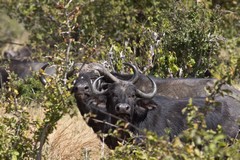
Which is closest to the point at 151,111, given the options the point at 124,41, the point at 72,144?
the point at 72,144

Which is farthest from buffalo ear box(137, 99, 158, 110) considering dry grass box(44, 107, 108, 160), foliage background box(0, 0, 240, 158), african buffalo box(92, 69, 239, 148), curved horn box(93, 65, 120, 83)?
foliage background box(0, 0, 240, 158)

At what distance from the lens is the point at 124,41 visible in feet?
46.2

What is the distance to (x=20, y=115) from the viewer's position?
21.8 ft

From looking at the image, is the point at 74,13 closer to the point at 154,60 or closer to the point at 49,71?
the point at 154,60

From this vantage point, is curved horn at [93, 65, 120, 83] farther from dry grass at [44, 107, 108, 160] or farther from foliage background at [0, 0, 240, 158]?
dry grass at [44, 107, 108, 160]

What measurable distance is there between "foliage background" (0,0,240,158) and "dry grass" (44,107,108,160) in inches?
20.0

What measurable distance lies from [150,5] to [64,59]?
8458 mm

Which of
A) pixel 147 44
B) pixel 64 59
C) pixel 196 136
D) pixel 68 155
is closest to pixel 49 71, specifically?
pixel 147 44

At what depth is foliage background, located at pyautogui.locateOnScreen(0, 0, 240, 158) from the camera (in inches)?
259

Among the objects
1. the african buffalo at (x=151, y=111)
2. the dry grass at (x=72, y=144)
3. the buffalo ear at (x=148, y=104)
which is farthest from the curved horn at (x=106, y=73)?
the dry grass at (x=72, y=144)

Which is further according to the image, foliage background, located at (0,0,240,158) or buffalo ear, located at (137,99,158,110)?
buffalo ear, located at (137,99,158,110)

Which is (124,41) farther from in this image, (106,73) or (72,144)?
(72,144)

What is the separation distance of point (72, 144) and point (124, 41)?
5529mm

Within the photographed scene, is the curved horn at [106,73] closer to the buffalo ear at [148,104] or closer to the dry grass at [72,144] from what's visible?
the buffalo ear at [148,104]
